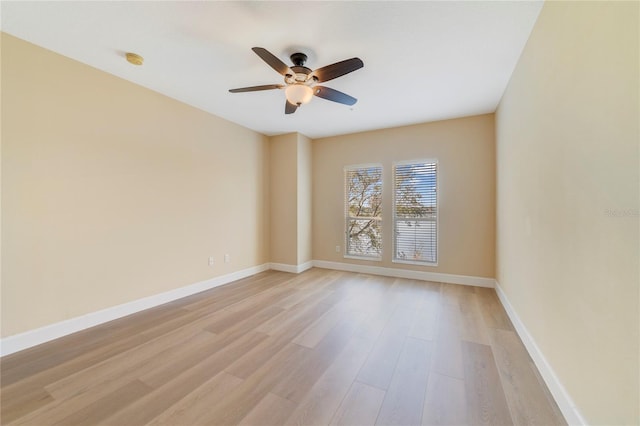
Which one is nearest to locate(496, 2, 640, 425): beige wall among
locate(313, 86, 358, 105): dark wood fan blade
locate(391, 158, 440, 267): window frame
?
locate(313, 86, 358, 105): dark wood fan blade

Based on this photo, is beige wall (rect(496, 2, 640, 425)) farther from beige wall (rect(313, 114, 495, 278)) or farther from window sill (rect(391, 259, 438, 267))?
window sill (rect(391, 259, 438, 267))

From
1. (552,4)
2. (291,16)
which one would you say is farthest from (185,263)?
(552,4)

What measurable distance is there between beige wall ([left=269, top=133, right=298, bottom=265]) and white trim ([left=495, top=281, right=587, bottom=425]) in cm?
340

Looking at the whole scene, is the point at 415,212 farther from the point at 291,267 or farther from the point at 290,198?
the point at 291,267

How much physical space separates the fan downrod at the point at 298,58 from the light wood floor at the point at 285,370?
2618 mm

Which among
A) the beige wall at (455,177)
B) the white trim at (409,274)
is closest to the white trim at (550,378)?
the white trim at (409,274)

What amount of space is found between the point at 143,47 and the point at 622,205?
3456mm

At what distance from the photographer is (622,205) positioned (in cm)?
102

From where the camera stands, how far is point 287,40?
83.8 inches

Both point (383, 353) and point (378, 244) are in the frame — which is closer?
point (383, 353)

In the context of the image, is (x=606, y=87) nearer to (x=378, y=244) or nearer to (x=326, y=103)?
(x=326, y=103)

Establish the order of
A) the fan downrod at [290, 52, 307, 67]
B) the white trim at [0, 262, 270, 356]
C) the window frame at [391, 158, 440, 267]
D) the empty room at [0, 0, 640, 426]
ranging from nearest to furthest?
the empty room at [0, 0, 640, 426] → the white trim at [0, 262, 270, 356] → the fan downrod at [290, 52, 307, 67] → the window frame at [391, 158, 440, 267]

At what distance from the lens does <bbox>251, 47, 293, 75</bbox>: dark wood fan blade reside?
1848 millimetres

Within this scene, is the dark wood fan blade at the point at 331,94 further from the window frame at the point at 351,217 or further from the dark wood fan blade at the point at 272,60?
the window frame at the point at 351,217
